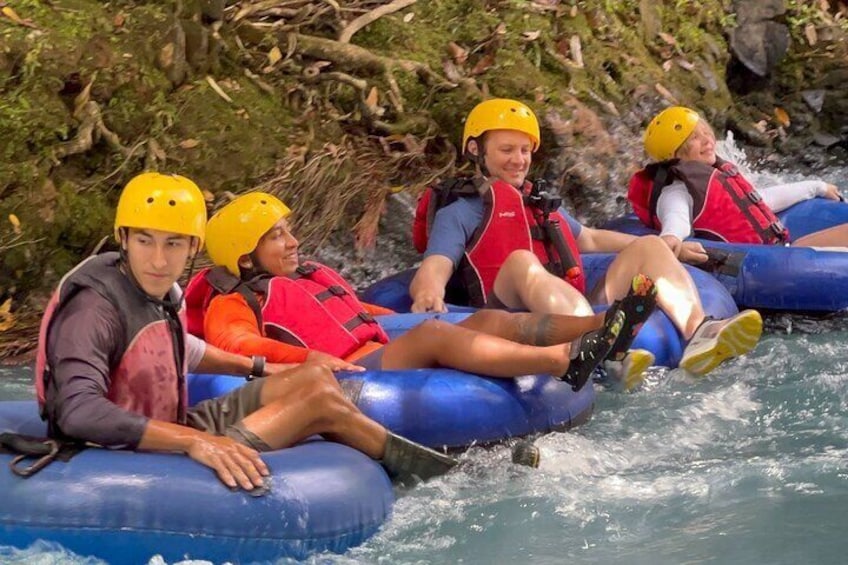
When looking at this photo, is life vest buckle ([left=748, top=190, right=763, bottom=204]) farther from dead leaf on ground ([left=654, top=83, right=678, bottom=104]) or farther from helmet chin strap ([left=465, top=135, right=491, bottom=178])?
dead leaf on ground ([left=654, top=83, right=678, bottom=104])

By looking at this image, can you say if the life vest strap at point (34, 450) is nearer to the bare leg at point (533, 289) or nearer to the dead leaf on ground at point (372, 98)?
the bare leg at point (533, 289)

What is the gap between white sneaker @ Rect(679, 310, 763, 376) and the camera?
5.25 meters

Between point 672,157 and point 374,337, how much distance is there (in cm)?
272

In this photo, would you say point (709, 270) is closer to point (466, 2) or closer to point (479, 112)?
point (479, 112)

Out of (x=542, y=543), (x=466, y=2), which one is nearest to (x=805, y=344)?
(x=542, y=543)

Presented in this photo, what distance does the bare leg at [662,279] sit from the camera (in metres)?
5.88

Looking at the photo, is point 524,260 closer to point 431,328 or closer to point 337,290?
point 337,290

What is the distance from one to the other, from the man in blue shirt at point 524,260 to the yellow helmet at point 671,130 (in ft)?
2.50

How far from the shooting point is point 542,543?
411 centimetres

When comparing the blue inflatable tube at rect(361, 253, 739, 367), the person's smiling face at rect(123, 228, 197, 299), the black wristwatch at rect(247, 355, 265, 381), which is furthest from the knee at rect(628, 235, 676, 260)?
the person's smiling face at rect(123, 228, 197, 299)

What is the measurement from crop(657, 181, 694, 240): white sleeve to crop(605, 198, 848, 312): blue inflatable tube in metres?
0.24

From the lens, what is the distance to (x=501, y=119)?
256 inches

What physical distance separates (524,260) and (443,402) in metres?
1.19

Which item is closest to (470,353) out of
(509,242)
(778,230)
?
(509,242)
